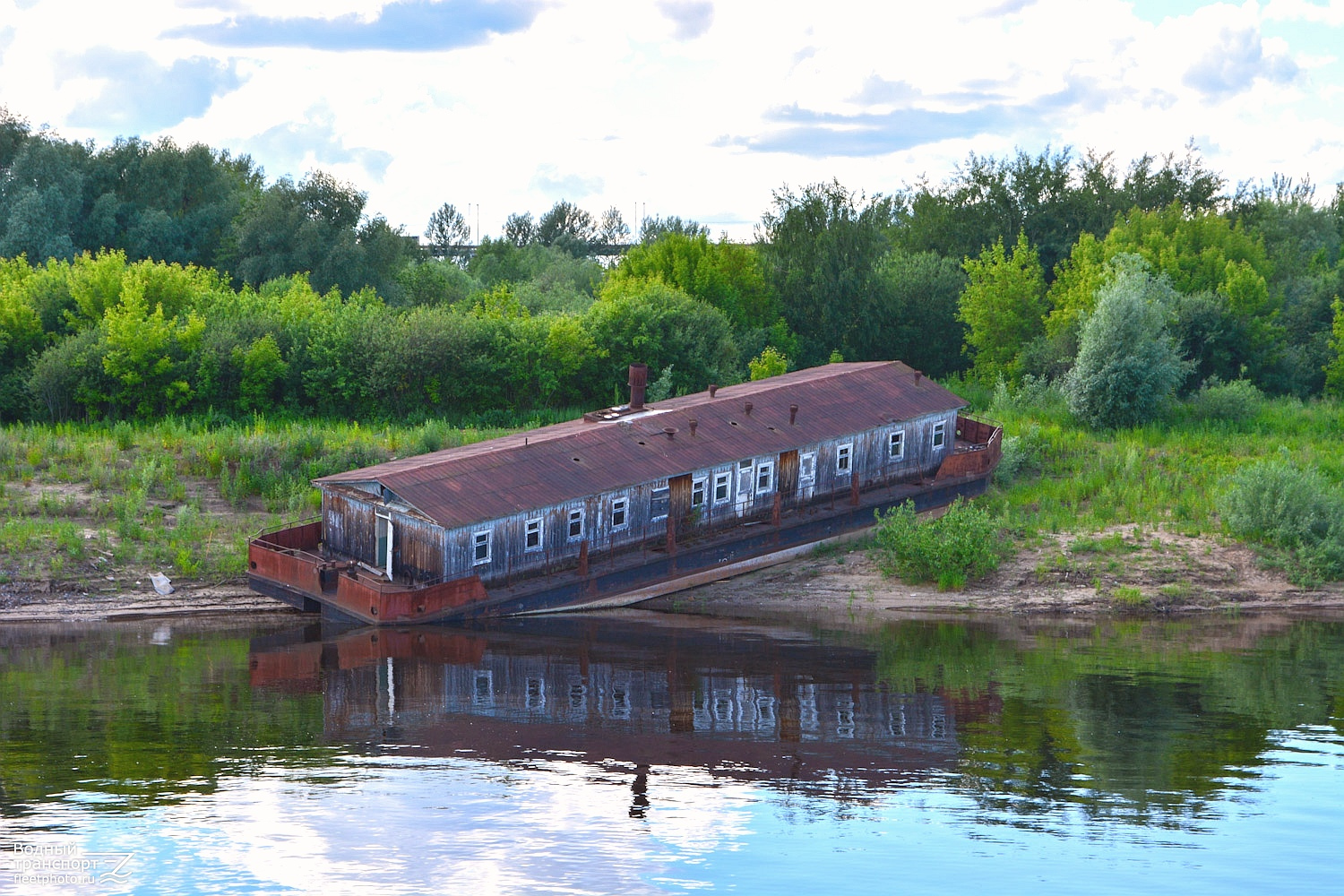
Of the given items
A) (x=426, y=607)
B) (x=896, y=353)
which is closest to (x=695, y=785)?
(x=426, y=607)

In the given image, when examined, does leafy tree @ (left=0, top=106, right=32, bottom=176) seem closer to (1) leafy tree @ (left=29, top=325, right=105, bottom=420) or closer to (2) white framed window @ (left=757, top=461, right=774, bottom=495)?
(1) leafy tree @ (left=29, top=325, right=105, bottom=420)

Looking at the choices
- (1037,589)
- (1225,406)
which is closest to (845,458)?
(1037,589)

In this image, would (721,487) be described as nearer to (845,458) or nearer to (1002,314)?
(845,458)

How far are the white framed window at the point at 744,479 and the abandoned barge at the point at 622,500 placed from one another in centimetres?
5

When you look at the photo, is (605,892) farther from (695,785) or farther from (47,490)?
(47,490)

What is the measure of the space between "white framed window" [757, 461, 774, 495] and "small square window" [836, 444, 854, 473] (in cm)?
257

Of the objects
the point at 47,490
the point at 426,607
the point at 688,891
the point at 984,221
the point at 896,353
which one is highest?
the point at 984,221

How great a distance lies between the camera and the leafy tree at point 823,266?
62312 mm

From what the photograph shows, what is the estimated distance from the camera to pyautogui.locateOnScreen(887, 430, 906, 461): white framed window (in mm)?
41844

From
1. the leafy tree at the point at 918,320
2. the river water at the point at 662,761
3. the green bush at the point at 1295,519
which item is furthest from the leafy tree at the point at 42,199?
the green bush at the point at 1295,519

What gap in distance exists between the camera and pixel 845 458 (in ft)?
133

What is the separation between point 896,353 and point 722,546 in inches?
1190

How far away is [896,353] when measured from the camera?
6475cm

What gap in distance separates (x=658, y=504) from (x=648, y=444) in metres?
1.83
